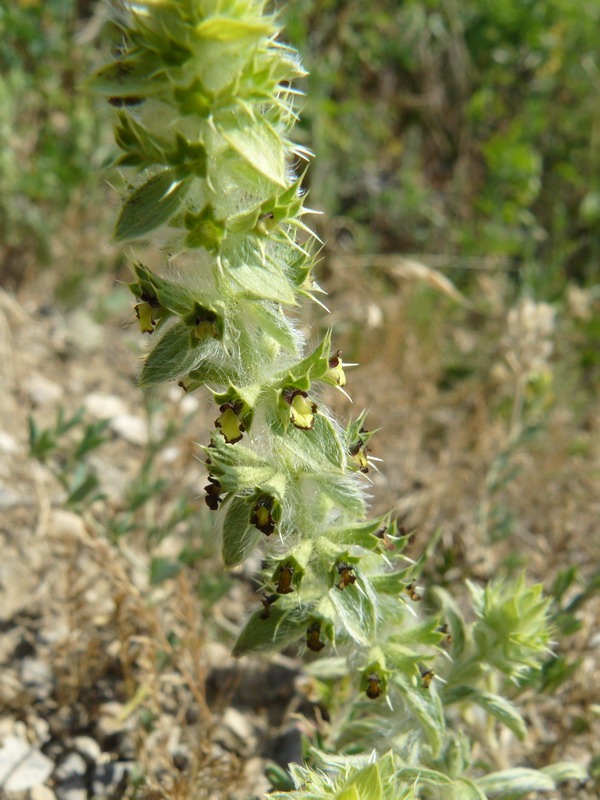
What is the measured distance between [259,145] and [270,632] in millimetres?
1384

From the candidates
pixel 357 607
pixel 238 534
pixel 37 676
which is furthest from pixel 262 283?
pixel 37 676

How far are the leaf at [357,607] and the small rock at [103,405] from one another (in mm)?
2966

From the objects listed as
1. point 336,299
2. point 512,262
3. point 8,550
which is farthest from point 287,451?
point 512,262

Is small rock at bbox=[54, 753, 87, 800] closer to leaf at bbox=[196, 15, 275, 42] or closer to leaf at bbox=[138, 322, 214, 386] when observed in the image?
leaf at bbox=[138, 322, 214, 386]

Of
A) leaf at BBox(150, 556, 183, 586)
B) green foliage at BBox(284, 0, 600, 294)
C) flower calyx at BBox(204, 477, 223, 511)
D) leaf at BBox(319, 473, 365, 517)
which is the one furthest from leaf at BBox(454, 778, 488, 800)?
green foliage at BBox(284, 0, 600, 294)

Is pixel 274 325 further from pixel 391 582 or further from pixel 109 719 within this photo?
pixel 109 719

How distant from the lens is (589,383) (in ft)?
18.5

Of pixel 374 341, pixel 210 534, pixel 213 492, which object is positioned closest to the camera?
pixel 213 492

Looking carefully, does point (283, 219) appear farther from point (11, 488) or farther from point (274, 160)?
point (11, 488)

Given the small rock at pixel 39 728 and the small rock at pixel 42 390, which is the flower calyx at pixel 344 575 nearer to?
the small rock at pixel 39 728

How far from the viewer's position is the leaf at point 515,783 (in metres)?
2.39

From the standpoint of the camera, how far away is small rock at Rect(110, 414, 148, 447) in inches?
182

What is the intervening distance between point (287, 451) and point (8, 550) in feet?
Result: 7.34

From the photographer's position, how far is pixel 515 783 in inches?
94.6
